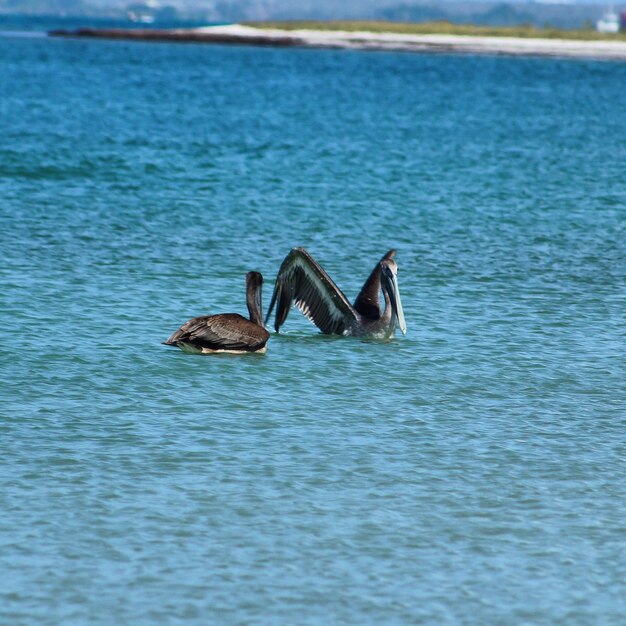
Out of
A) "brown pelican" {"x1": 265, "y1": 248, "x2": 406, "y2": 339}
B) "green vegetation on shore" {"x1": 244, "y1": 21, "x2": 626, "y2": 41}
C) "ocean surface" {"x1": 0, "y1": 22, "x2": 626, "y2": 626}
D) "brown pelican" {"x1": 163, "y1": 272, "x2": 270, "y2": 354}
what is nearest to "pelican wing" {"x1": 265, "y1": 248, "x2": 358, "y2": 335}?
"brown pelican" {"x1": 265, "y1": 248, "x2": 406, "y2": 339}

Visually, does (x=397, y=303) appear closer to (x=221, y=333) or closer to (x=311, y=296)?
(x=311, y=296)

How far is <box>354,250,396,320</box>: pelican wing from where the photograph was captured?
11898mm

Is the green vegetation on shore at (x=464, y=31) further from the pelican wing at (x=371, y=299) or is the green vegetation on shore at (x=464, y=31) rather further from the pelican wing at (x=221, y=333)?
the pelican wing at (x=221, y=333)

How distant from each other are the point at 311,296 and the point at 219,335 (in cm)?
131

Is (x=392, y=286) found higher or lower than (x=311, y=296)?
higher

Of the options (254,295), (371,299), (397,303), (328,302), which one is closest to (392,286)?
(397,303)

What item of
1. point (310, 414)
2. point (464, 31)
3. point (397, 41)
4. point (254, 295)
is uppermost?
point (254, 295)

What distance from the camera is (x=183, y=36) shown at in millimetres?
122062

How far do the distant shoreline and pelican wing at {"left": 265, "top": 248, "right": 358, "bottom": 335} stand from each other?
96.1 m

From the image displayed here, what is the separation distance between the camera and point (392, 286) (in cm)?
1157

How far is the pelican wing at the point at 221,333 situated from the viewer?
10586 mm

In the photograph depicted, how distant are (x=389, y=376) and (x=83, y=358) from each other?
249 cm

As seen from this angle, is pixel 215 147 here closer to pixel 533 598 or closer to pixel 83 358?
pixel 83 358

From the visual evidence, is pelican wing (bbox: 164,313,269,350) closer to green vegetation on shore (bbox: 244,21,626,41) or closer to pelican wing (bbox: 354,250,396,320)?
pelican wing (bbox: 354,250,396,320)
